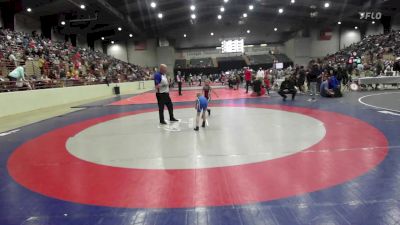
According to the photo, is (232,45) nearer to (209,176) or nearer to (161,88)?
(161,88)

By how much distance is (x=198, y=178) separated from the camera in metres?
3.87

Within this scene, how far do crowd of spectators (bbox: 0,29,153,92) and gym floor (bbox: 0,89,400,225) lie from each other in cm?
987

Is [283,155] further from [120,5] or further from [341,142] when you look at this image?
[120,5]

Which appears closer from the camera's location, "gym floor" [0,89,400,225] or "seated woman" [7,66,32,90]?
"gym floor" [0,89,400,225]

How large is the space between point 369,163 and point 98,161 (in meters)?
3.88

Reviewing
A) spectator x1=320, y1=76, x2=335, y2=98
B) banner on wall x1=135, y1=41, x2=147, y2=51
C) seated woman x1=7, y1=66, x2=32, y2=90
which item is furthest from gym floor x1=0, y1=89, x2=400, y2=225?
banner on wall x1=135, y1=41, x2=147, y2=51

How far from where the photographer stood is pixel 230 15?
139ft

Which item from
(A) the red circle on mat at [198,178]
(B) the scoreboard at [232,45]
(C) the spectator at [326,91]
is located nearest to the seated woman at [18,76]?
(A) the red circle on mat at [198,178]

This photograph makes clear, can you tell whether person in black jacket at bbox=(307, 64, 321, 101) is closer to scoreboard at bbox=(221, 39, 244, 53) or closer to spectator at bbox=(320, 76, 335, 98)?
spectator at bbox=(320, 76, 335, 98)

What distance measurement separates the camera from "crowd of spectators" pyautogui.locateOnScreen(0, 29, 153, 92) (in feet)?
51.3

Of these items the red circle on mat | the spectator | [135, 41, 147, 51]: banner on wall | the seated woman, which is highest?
[135, 41, 147, 51]: banner on wall

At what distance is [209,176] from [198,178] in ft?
0.49

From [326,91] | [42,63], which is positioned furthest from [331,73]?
[42,63]

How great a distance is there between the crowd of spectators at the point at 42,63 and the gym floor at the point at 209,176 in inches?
389
